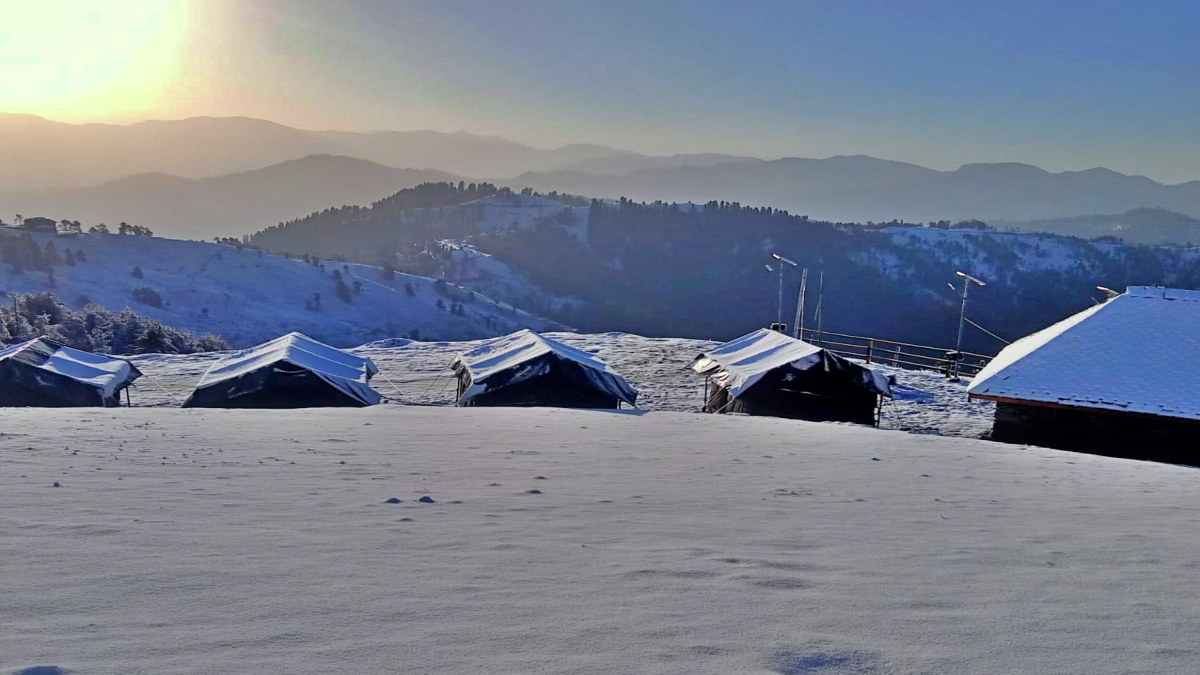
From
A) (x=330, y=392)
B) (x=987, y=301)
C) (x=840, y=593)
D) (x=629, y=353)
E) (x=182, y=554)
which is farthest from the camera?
(x=987, y=301)

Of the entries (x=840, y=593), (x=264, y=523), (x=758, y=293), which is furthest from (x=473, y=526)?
(x=758, y=293)

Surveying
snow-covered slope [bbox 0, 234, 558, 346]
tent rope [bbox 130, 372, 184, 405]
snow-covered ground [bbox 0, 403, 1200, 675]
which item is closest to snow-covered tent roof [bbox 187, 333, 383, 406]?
tent rope [bbox 130, 372, 184, 405]

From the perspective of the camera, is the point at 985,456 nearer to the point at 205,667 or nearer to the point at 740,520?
the point at 740,520

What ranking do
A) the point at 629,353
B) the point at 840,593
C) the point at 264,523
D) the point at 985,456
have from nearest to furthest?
the point at 840,593 < the point at 264,523 < the point at 985,456 < the point at 629,353

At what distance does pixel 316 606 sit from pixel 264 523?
188 centimetres

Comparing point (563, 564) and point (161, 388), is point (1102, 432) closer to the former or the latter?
point (563, 564)

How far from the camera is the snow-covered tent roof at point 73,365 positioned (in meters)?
19.7

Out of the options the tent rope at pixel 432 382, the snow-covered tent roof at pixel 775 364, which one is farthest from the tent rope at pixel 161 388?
the snow-covered tent roof at pixel 775 364

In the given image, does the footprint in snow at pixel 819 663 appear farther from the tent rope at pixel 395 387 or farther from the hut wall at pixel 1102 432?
the tent rope at pixel 395 387

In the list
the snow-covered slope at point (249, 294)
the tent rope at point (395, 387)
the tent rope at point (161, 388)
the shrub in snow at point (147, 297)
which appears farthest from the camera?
the shrub in snow at point (147, 297)

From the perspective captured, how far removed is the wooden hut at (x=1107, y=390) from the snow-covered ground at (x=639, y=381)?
329cm

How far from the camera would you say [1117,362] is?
18.2m

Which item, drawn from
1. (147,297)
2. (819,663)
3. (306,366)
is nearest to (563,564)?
(819,663)

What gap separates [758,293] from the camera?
131 m
